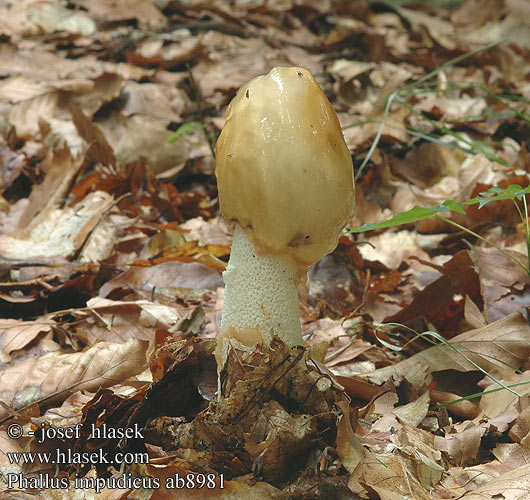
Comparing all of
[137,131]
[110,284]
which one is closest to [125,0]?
[137,131]

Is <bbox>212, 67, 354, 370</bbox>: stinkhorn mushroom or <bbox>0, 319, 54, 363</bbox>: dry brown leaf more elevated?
<bbox>212, 67, 354, 370</bbox>: stinkhorn mushroom

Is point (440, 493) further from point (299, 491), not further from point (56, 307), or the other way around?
point (56, 307)

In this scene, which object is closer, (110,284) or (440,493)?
(440,493)

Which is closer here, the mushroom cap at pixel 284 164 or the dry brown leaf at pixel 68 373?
the mushroom cap at pixel 284 164

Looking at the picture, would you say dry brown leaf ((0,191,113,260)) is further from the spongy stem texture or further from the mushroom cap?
the mushroom cap

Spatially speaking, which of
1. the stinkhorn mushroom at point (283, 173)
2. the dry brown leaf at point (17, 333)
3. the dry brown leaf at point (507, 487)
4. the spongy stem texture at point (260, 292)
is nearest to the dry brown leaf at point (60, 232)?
the dry brown leaf at point (17, 333)

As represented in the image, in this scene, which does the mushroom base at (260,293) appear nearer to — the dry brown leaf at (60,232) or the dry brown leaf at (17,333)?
the dry brown leaf at (17,333)

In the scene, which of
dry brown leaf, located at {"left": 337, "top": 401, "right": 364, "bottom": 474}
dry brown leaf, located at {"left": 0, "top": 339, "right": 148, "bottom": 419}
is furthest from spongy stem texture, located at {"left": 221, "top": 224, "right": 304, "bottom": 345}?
dry brown leaf, located at {"left": 0, "top": 339, "right": 148, "bottom": 419}
